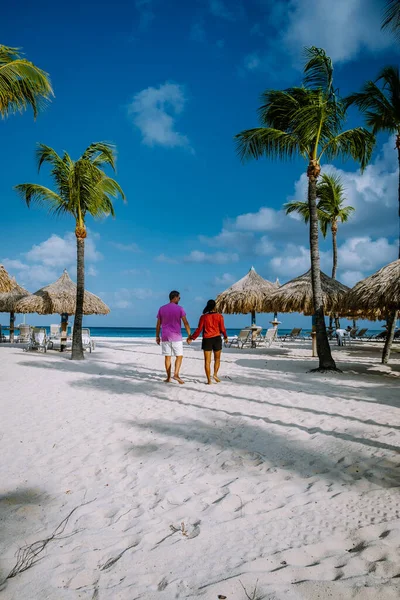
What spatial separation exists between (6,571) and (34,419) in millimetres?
3179

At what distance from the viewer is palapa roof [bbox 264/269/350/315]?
14250 mm

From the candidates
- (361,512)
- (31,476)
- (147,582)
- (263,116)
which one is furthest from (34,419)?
(263,116)

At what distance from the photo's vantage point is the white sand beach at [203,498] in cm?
182

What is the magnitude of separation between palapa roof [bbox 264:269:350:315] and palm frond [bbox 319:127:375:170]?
535 centimetres

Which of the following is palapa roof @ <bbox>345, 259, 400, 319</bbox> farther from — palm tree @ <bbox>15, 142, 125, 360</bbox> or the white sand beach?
palm tree @ <bbox>15, 142, 125, 360</bbox>

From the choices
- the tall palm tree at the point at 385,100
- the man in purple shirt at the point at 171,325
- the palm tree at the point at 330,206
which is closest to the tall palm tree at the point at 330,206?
the palm tree at the point at 330,206

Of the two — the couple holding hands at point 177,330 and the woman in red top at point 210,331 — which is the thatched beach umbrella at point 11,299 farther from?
the woman in red top at point 210,331

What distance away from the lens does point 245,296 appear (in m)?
19.8

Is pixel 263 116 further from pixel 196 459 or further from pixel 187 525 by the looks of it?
pixel 187 525

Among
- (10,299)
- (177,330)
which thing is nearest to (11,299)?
(10,299)

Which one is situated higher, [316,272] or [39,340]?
[316,272]

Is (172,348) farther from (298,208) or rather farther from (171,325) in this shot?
(298,208)

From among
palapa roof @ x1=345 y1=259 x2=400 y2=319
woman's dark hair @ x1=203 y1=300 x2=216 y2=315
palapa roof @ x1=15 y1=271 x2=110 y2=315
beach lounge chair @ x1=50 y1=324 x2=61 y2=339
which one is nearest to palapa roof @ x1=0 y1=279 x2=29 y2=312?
palapa roof @ x1=15 y1=271 x2=110 y2=315

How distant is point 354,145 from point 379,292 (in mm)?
4297
